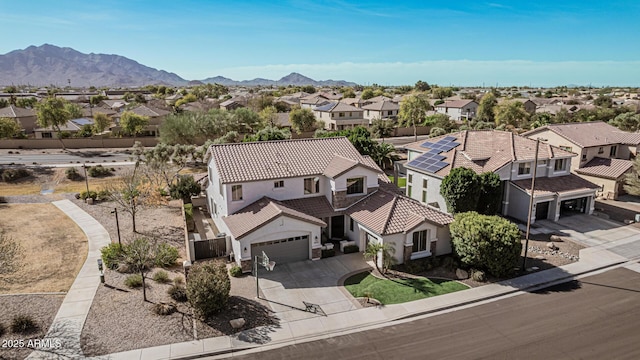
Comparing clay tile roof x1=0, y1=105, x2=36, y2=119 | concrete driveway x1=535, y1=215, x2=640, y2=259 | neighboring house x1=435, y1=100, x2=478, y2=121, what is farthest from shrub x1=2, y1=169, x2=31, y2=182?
neighboring house x1=435, y1=100, x2=478, y2=121

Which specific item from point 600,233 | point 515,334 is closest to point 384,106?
point 600,233

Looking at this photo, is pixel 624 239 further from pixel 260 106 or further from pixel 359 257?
pixel 260 106

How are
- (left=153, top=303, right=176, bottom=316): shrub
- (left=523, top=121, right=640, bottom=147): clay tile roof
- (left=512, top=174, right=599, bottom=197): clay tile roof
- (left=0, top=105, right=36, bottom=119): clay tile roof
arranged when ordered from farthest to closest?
(left=0, top=105, right=36, bottom=119): clay tile roof → (left=523, top=121, right=640, bottom=147): clay tile roof → (left=512, top=174, right=599, bottom=197): clay tile roof → (left=153, top=303, right=176, bottom=316): shrub

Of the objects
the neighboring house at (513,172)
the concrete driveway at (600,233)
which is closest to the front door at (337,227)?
the neighboring house at (513,172)

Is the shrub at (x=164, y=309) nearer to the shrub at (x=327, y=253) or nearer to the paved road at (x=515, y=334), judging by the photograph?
the paved road at (x=515, y=334)

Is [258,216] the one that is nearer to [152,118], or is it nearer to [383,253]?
[383,253]

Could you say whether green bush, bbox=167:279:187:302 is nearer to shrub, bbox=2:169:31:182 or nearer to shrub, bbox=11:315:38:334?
shrub, bbox=11:315:38:334
